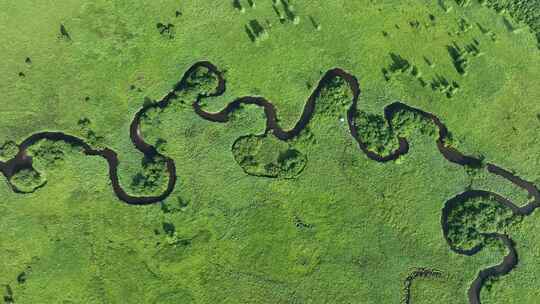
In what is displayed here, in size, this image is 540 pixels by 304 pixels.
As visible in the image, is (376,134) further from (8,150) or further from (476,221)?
(8,150)

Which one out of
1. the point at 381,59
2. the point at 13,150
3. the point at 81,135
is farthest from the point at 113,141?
the point at 381,59

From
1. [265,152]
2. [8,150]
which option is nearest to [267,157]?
[265,152]

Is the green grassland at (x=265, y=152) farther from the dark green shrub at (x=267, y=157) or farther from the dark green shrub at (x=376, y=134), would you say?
the dark green shrub at (x=376, y=134)

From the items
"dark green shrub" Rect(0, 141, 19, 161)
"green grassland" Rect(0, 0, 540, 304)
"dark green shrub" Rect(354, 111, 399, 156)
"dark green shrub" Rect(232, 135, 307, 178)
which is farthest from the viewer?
"dark green shrub" Rect(354, 111, 399, 156)

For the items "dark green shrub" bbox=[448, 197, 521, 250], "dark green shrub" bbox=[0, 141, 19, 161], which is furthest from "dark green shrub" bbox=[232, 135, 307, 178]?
"dark green shrub" bbox=[0, 141, 19, 161]

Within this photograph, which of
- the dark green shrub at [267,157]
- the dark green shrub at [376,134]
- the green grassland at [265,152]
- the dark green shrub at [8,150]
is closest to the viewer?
the green grassland at [265,152]

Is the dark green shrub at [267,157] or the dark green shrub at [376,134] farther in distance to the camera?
the dark green shrub at [376,134]

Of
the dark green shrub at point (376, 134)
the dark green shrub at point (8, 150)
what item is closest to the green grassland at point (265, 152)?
the dark green shrub at point (8, 150)

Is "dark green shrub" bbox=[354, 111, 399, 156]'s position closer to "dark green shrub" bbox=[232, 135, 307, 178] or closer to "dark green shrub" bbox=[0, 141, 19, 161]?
"dark green shrub" bbox=[232, 135, 307, 178]
